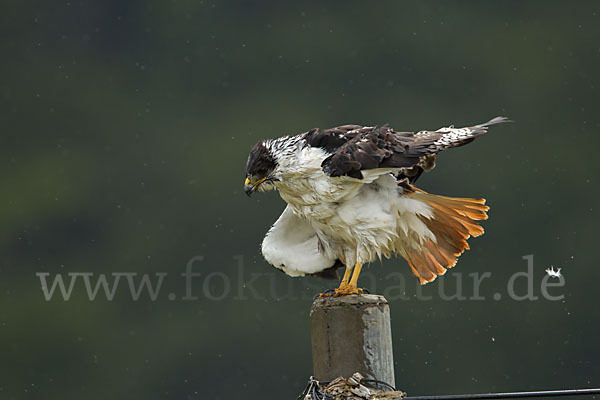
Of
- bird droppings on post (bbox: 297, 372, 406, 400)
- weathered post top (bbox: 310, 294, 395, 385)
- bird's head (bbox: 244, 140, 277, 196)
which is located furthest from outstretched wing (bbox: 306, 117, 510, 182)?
bird droppings on post (bbox: 297, 372, 406, 400)

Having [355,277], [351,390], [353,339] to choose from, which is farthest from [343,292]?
[351,390]

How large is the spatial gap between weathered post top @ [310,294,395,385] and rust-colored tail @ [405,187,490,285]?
932 millimetres

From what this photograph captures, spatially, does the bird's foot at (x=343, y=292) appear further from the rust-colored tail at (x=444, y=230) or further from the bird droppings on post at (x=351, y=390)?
the rust-colored tail at (x=444, y=230)

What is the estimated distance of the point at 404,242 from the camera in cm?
433

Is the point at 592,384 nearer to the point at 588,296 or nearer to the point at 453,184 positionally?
the point at 588,296

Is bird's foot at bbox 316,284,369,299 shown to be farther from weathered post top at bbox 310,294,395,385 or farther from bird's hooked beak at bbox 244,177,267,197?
bird's hooked beak at bbox 244,177,267,197

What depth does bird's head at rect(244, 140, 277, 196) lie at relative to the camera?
405 centimetres

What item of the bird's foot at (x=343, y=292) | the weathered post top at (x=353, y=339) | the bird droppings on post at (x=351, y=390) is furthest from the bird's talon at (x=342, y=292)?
the bird droppings on post at (x=351, y=390)

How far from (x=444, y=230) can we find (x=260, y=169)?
0.84 m

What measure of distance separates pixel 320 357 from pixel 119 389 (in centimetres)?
1049

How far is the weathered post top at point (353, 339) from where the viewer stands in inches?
130

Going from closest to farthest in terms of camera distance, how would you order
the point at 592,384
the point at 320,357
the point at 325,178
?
the point at 320,357
the point at 325,178
the point at 592,384

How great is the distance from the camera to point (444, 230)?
431 centimetres

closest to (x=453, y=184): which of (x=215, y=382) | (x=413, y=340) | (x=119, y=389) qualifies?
(x=413, y=340)
